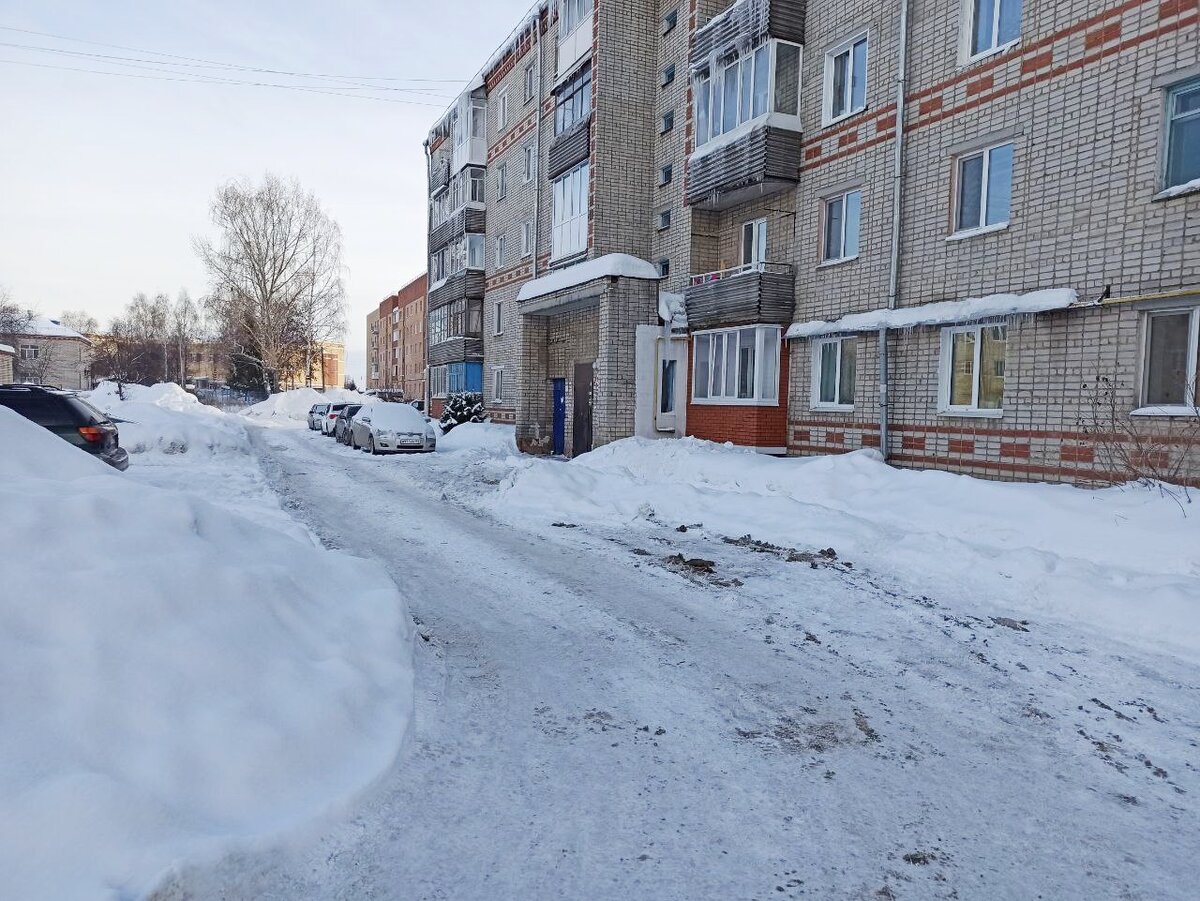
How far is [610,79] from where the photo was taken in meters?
18.7

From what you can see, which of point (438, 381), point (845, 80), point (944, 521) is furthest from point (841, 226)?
point (438, 381)

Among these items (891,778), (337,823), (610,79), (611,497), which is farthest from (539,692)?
(610,79)

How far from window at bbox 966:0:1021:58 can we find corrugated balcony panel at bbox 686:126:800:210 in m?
3.71

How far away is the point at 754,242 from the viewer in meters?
16.4

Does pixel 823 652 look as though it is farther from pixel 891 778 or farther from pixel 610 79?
pixel 610 79

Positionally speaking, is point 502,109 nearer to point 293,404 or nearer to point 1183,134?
point 1183,134

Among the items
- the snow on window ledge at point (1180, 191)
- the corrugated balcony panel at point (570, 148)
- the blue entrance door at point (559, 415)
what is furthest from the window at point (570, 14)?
the snow on window ledge at point (1180, 191)

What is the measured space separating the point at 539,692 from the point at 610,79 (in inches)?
712

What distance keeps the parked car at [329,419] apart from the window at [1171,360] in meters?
28.8

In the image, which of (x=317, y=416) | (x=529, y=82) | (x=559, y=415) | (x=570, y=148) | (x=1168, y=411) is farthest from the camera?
(x=317, y=416)

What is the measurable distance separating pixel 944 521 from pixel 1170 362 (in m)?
3.51

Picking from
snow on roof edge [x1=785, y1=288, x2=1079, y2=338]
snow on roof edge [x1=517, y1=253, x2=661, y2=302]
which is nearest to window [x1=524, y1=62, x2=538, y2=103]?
snow on roof edge [x1=517, y1=253, x2=661, y2=302]

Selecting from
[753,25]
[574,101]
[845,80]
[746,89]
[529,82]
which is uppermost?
[529,82]

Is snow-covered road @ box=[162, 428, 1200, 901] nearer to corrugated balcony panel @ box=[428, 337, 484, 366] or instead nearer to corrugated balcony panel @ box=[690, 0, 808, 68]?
corrugated balcony panel @ box=[690, 0, 808, 68]
